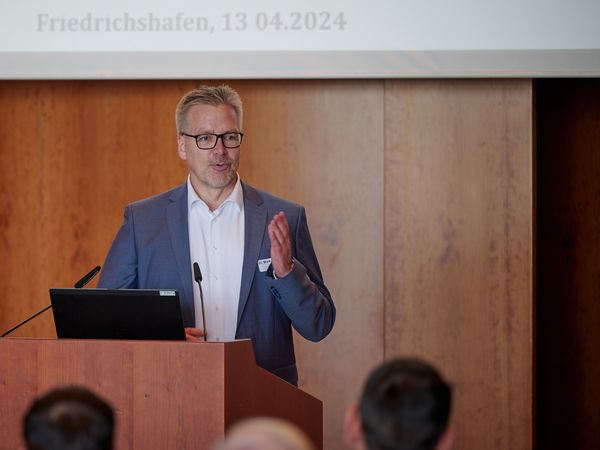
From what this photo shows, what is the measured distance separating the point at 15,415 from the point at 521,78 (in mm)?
3624

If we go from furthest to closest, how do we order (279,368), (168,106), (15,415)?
1. (168,106)
2. (279,368)
3. (15,415)

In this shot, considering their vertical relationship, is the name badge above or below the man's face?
below

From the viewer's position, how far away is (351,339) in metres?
5.73

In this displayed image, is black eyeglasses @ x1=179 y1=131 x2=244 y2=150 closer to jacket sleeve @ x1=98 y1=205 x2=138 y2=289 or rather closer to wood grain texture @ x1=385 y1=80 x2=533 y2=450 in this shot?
jacket sleeve @ x1=98 y1=205 x2=138 y2=289

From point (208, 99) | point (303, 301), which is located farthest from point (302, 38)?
point (303, 301)

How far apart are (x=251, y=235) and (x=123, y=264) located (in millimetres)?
517

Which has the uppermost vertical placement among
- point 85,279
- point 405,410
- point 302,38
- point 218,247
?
point 302,38

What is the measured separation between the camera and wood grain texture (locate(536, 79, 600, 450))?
20.0 ft

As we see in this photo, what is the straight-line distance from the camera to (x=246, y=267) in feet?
12.6

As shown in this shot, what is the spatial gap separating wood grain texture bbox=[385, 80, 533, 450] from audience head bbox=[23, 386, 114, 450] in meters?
4.00

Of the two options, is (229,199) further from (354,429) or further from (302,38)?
(354,429)

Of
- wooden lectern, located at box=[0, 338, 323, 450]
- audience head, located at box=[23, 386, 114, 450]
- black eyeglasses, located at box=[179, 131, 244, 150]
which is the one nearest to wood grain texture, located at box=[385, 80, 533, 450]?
black eyeglasses, located at box=[179, 131, 244, 150]

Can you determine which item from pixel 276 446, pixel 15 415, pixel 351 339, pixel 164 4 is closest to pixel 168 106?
pixel 164 4

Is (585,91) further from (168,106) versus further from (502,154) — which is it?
(168,106)
